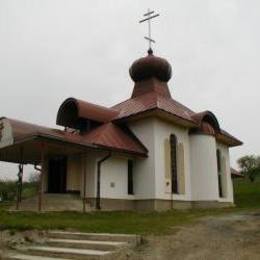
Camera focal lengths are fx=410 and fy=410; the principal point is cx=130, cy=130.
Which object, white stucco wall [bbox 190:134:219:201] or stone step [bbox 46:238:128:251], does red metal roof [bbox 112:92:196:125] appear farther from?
stone step [bbox 46:238:128:251]

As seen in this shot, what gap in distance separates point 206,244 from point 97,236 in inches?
96.3

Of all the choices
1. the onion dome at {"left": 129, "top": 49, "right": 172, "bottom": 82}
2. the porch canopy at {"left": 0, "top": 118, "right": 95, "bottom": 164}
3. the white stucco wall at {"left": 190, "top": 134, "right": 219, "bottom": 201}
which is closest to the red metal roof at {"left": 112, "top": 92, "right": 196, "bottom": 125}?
the white stucco wall at {"left": 190, "top": 134, "right": 219, "bottom": 201}

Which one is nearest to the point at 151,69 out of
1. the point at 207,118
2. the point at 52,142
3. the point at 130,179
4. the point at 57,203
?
the point at 207,118

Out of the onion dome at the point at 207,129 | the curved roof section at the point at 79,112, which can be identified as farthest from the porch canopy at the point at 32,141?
the onion dome at the point at 207,129

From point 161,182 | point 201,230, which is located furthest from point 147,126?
point 201,230

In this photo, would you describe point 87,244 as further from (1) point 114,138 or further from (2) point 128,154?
(1) point 114,138

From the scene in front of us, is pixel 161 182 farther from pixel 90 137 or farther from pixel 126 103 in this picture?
pixel 126 103

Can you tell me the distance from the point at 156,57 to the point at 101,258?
17864 millimetres

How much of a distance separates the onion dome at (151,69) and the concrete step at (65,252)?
1618 cm

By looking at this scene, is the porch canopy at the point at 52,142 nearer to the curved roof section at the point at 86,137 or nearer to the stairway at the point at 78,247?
the curved roof section at the point at 86,137

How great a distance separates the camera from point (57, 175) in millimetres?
19656

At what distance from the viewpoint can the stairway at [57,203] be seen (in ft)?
51.4

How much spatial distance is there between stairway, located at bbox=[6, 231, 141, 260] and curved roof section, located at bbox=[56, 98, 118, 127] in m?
10.3

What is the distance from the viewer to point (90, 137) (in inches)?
723
